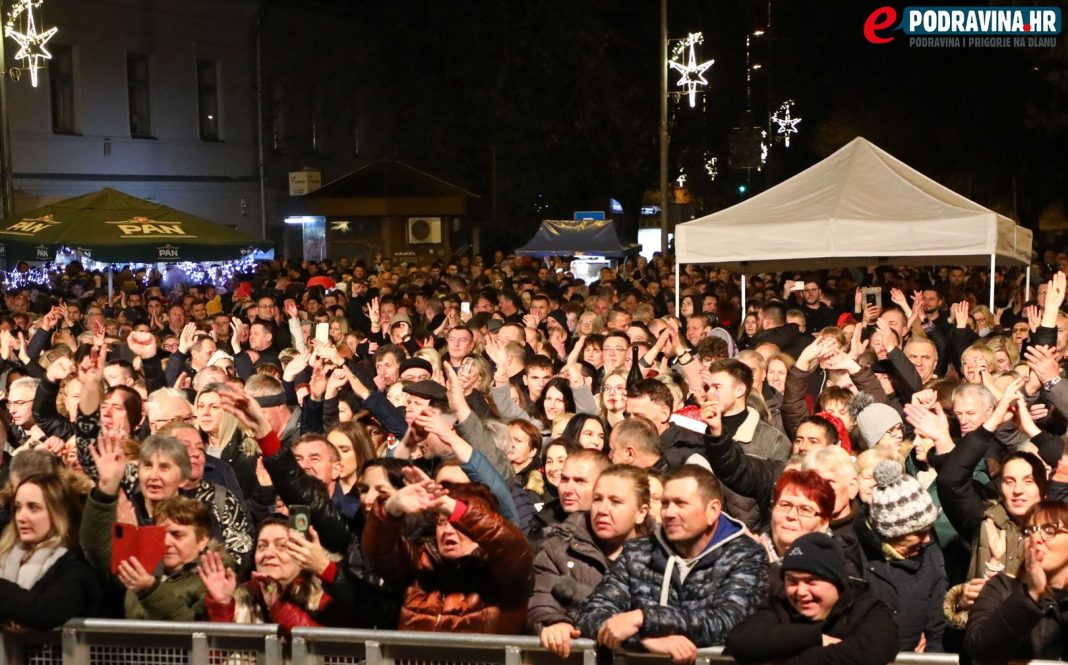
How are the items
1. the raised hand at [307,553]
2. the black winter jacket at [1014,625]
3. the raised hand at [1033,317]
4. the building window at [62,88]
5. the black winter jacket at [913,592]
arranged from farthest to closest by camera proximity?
the building window at [62,88] → the raised hand at [1033,317] → the black winter jacket at [913,592] → the raised hand at [307,553] → the black winter jacket at [1014,625]

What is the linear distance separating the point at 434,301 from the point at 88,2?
20922mm

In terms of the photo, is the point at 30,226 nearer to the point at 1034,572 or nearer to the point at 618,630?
the point at 618,630

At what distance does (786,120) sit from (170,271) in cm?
2530

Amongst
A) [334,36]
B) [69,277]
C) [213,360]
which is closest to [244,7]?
[334,36]

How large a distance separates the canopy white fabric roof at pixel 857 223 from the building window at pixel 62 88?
22.3 metres

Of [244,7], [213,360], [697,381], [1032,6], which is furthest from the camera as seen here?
[244,7]

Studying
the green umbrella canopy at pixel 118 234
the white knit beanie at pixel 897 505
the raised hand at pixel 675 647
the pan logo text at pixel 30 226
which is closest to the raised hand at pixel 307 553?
the raised hand at pixel 675 647

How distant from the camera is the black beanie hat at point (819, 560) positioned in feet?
14.9

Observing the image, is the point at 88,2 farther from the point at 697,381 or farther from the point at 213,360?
the point at 697,381

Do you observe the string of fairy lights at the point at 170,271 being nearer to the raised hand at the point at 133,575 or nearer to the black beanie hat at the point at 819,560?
the raised hand at the point at 133,575

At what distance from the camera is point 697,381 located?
877cm

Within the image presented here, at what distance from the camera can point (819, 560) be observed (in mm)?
4570

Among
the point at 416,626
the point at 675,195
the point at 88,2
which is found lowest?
the point at 416,626

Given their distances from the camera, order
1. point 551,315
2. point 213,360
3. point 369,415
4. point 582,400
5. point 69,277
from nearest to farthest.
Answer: point 369,415
point 582,400
point 213,360
point 551,315
point 69,277
